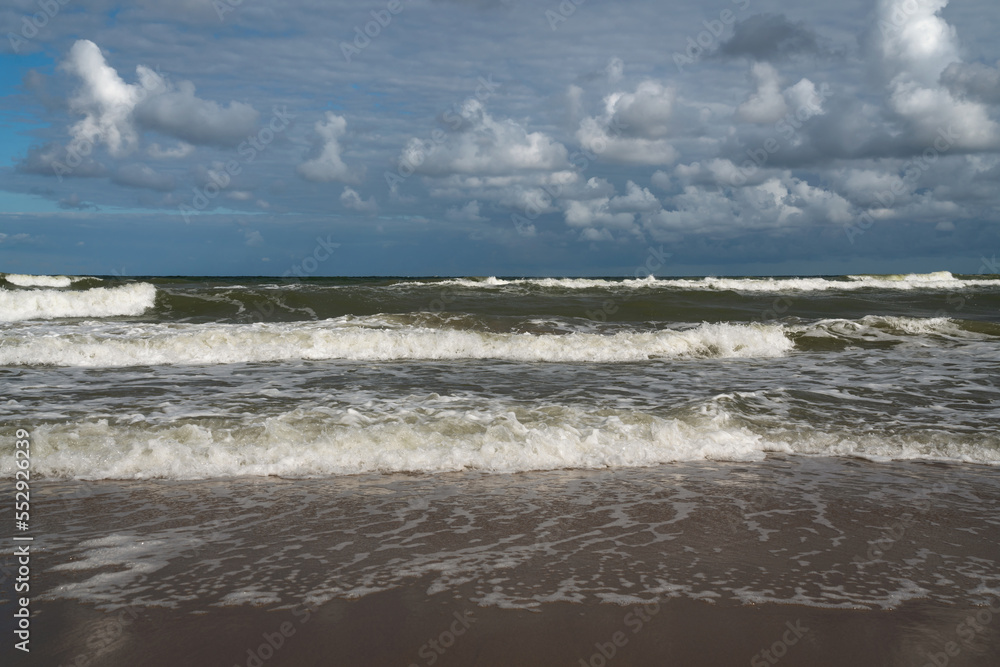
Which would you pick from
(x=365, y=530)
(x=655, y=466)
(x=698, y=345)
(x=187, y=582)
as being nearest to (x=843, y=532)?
(x=655, y=466)

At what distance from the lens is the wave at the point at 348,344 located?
1167 cm

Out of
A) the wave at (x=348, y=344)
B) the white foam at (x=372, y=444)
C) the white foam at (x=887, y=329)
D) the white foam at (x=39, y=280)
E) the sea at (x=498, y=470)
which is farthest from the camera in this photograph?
the white foam at (x=39, y=280)

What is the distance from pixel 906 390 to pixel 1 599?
31.0 ft

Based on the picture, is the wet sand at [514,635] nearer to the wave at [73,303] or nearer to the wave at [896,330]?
the wave at [896,330]

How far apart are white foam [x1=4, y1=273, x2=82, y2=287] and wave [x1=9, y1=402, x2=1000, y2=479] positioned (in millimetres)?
27713

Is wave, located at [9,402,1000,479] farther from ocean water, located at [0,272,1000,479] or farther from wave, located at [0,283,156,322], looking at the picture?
wave, located at [0,283,156,322]

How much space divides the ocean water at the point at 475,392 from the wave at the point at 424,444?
0.02 meters

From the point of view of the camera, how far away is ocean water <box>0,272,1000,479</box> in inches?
236

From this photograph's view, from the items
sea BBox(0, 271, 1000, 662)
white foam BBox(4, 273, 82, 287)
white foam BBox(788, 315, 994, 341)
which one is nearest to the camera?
sea BBox(0, 271, 1000, 662)

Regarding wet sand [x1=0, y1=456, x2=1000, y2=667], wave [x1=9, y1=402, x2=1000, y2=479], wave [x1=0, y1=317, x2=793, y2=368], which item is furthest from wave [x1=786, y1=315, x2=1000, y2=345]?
wet sand [x1=0, y1=456, x2=1000, y2=667]

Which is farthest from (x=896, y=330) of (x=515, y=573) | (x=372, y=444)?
(x=515, y=573)

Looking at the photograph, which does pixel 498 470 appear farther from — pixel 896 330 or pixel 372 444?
pixel 896 330

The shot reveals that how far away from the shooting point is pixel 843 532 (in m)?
4.17

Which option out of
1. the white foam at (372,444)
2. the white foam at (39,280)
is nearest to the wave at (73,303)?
the white foam at (39,280)
